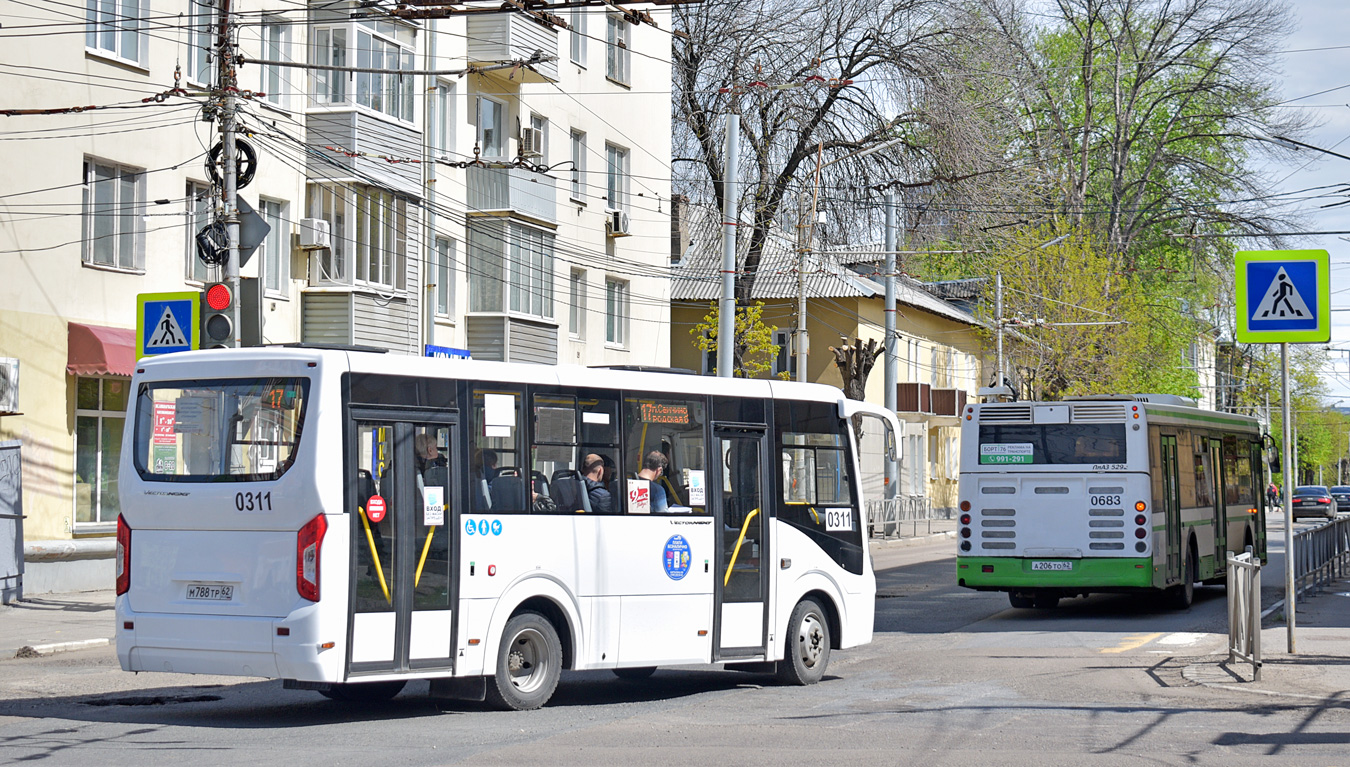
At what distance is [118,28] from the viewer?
23766mm

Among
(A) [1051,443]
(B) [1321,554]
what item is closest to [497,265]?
(A) [1051,443]

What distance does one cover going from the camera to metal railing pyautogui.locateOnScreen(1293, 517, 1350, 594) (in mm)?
23873

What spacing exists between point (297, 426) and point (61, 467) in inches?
547

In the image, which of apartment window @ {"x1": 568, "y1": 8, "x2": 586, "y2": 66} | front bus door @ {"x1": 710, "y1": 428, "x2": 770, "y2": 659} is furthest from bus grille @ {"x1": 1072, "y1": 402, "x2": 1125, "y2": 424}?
apartment window @ {"x1": 568, "y1": 8, "x2": 586, "y2": 66}

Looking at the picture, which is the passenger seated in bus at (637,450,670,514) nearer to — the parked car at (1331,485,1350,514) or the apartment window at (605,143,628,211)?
the apartment window at (605,143,628,211)

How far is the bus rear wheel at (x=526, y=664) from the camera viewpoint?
37.6ft

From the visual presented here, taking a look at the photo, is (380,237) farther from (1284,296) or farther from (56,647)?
(1284,296)

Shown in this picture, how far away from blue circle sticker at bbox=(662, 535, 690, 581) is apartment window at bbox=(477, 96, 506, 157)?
2205 centimetres

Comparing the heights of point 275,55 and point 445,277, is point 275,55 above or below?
above

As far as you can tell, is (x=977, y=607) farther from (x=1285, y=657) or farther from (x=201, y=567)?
(x=201, y=567)

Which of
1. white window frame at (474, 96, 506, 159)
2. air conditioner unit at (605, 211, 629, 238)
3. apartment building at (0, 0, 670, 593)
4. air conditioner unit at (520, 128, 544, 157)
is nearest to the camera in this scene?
apartment building at (0, 0, 670, 593)

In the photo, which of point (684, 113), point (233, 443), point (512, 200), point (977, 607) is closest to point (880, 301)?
point (684, 113)

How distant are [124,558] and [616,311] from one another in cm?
2948

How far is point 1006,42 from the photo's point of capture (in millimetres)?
42406
